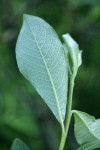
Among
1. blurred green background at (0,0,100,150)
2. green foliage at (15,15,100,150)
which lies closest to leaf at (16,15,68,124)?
green foliage at (15,15,100,150)

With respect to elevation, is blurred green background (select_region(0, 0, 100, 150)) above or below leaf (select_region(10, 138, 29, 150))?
below

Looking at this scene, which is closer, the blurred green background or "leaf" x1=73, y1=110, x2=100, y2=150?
"leaf" x1=73, y1=110, x2=100, y2=150

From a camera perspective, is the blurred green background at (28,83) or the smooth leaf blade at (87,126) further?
the blurred green background at (28,83)

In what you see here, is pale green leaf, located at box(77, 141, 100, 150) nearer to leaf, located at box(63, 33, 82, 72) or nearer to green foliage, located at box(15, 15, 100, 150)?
green foliage, located at box(15, 15, 100, 150)

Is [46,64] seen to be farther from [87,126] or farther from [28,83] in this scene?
[28,83]

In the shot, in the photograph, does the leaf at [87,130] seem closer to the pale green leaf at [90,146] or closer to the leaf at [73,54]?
the pale green leaf at [90,146]

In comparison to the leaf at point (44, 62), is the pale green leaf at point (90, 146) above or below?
below

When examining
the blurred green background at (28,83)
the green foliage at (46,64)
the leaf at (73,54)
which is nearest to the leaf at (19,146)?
the green foliage at (46,64)
